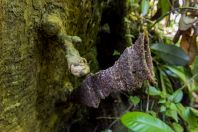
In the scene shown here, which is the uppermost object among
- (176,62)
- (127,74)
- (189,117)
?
(127,74)

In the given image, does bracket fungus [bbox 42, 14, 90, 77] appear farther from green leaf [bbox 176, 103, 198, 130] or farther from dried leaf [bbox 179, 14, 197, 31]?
dried leaf [bbox 179, 14, 197, 31]

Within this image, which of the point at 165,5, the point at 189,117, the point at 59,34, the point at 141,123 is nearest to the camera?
the point at 59,34

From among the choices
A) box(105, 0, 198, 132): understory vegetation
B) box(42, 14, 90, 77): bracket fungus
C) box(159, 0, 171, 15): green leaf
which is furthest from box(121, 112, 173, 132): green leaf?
box(159, 0, 171, 15): green leaf

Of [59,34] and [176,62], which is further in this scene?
[176,62]

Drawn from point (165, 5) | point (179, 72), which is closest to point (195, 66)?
point (179, 72)

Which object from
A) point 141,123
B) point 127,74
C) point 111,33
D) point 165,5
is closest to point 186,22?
point 165,5

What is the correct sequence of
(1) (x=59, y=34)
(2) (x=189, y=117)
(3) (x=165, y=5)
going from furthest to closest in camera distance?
(3) (x=165, y=5), (2) (x=189, y=117), (1) (x=59, y=34)

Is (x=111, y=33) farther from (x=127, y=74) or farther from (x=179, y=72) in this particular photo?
(x=127, y=74)

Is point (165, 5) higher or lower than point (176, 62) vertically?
higher
